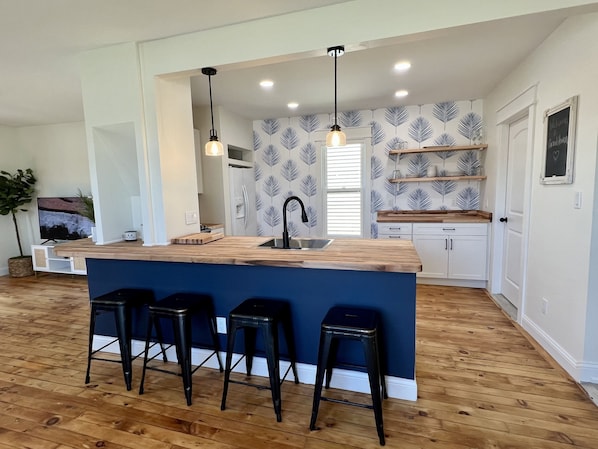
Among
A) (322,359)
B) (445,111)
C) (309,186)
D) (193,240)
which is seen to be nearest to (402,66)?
(445,111)

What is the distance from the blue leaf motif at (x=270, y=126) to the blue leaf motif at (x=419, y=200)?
2305 millimetres

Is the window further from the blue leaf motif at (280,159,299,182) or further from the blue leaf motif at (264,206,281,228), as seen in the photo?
the blue leaf motif at (264,206,281,228)

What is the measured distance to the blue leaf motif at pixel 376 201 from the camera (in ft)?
15.5

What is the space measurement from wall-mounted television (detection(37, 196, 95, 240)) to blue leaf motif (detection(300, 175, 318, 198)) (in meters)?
3.35

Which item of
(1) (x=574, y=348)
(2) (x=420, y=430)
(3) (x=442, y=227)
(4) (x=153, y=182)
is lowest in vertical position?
(2) (x=420, y=430)

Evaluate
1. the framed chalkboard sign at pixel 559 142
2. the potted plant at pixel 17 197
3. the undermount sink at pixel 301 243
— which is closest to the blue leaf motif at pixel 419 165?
the framed chalkboard sign at pixel 559 142

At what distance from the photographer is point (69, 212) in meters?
5.07

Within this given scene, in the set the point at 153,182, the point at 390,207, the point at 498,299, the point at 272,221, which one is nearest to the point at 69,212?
the point at 272,221

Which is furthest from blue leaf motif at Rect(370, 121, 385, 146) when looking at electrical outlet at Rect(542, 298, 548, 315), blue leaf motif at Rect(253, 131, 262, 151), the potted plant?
the potted plant

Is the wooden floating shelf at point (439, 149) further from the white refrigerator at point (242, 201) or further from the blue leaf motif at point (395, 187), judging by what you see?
the white refrigerator at point (242, 201)

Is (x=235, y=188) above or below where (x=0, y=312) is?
above

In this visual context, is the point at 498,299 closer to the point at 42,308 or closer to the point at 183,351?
the point at 183,351

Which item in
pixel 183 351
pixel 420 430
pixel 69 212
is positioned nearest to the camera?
pixel 420 430

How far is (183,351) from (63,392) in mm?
951
